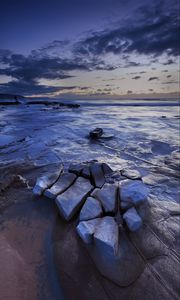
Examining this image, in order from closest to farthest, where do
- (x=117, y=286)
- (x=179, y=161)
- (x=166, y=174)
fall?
(x=117, y=286)
(x=166, y=174)
(x=179, y=161)

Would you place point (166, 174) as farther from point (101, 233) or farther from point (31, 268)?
point (31, 268)

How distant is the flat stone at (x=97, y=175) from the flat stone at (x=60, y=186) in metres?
0.34

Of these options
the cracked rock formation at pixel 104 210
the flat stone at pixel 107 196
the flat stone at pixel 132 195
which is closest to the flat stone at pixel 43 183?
the cracked rock formation at pixel 104 210

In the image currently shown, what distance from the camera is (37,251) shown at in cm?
177

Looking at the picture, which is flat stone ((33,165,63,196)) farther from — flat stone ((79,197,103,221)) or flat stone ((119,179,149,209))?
flat stone ((119,179,149,209))

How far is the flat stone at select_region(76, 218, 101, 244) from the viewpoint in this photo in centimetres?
181

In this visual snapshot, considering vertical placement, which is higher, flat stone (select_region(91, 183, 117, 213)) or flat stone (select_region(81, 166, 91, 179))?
flat stone (select_region(81, 166, 91, 179))

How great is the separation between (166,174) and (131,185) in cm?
166

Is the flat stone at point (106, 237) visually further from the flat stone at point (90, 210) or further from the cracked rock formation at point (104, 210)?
the flat stone at point (90, 210)

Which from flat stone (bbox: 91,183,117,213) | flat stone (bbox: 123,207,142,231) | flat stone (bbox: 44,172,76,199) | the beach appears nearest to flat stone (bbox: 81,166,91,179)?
flat stone (bbox: 44,172,76,199)

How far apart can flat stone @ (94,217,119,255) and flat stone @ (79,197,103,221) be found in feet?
0.60

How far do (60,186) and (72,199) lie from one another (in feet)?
1.25

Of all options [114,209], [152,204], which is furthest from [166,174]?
[114,209]

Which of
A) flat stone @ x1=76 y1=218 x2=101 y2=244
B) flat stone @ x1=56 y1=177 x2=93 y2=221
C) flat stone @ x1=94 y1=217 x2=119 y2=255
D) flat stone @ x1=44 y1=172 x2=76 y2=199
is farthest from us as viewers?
flat stone @ x1=44 y1=172 x2=76 y2=199
